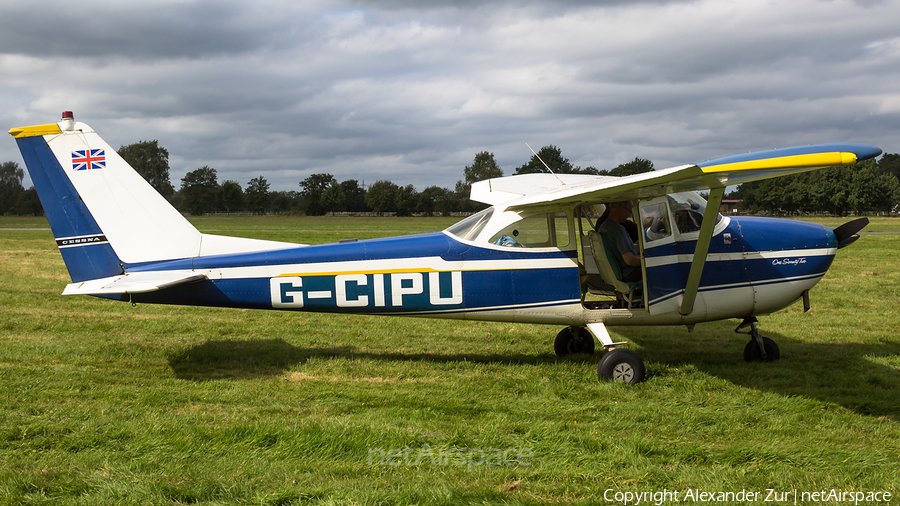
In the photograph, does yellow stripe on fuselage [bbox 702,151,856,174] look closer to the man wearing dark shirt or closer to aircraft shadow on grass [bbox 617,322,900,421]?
the man wearing dark shirt

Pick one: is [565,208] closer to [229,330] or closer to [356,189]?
[229,330]

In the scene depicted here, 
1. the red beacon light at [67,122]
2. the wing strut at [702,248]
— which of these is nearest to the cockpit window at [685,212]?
the wing strut at [702,248]

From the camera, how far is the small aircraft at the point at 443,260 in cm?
634

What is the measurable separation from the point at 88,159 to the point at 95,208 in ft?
1.78

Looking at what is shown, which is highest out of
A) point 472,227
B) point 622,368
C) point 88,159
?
point 88,159

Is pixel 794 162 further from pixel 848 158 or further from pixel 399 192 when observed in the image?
pixel 399 192

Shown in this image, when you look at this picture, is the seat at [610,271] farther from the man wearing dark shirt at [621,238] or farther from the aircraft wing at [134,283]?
the aircraft wing at [134,283]

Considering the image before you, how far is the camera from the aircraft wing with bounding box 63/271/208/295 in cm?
553

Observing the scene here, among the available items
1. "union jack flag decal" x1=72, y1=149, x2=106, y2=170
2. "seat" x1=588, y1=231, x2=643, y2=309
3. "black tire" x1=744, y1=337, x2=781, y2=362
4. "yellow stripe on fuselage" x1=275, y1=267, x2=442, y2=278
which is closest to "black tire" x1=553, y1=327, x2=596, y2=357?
"seat" x1=588, y1=231, x2=643, y2=309

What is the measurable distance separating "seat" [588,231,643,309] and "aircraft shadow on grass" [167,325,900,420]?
875 millimetres

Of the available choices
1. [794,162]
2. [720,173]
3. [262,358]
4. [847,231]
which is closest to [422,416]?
[262,358]

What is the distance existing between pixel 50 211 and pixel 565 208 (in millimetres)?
5619
